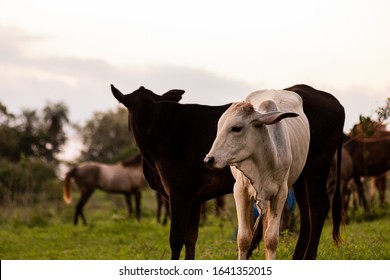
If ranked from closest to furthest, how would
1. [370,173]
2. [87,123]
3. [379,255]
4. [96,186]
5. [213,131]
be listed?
[213,131] → [379,255] → [370,173] → [96,186] → [87,123]

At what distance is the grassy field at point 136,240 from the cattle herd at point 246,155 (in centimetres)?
105

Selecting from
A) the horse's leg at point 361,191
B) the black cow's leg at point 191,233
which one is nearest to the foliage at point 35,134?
the horse's leg at point 361,191

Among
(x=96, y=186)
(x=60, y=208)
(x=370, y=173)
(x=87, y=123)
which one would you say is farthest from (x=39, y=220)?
(x=87, y=123)

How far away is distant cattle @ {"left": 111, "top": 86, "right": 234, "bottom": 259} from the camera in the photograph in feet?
19.3

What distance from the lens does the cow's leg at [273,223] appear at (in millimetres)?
5141

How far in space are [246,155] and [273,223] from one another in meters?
0.59

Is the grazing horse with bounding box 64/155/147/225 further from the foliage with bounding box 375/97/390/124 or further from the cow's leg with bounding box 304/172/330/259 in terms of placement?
the cow's leg with bounding box 304/172/330/259

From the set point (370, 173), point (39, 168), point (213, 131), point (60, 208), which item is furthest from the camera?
point (39, 168)

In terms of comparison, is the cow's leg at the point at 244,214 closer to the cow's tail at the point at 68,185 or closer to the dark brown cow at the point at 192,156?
the dark brown cow at the point at 192,156

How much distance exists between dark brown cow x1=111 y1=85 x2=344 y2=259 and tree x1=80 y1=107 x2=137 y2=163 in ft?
119

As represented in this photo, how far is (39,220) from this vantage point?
50.1ft

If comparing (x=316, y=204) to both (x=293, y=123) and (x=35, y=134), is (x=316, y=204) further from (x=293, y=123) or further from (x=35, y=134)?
(x=35, y=134)
